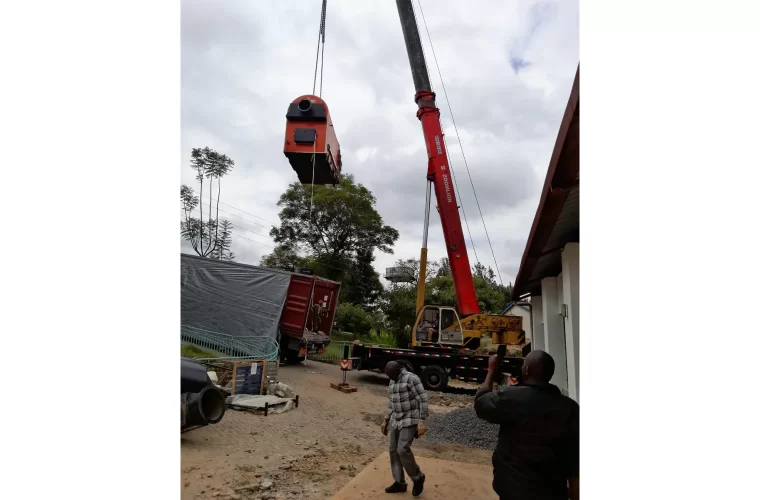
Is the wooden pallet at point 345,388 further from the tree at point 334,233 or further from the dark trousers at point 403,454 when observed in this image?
the tree at point 334,233

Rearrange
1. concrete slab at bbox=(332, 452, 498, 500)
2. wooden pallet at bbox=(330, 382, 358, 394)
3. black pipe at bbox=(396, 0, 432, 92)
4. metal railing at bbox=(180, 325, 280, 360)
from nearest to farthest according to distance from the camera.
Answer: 1. concrete slab at bbox=(332, 452, 498, 500)
2. black pipe at bbox=(396, 0, 432, 92)
3. wooden pallet at bbox=(330, 382, 358, 394)
4. metal railing at bbox=(180, 325, 280, 360)

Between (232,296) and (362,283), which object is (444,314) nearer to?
(232,296)

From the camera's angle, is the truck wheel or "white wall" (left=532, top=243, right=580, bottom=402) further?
the truck wheel

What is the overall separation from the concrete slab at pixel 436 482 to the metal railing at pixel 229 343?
316 inches

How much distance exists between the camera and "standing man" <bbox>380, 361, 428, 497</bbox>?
4.23 meters

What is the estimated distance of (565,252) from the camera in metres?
4.28

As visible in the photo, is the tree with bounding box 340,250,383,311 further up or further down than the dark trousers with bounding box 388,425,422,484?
further up

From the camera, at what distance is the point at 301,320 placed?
13.8 m

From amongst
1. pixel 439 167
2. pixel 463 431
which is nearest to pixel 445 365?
pixel 463 431

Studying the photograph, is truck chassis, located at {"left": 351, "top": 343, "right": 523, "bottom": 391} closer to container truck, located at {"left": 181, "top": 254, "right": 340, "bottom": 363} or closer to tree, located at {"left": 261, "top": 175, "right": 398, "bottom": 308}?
container truck, located at {"left": 181, "top": 254, "right": 340, "bottom": 363}

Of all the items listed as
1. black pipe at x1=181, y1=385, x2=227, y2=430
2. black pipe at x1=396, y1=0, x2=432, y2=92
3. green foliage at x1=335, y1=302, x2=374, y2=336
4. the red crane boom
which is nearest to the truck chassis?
the red crane boom

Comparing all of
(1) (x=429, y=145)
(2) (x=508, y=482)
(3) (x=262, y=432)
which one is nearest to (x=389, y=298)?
(1) (x=429, y=145)

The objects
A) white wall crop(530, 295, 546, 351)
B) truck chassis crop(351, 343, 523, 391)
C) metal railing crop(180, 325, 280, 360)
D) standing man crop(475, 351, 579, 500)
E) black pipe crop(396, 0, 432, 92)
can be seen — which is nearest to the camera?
standing man crop(475, 351, 579, 500)
